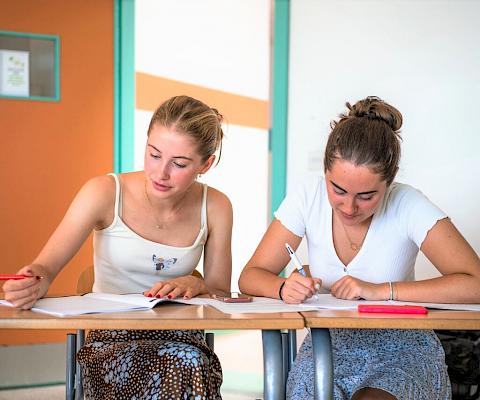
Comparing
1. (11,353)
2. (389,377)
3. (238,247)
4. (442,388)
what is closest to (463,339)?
(442,388)

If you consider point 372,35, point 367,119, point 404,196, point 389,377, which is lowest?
point 389,377

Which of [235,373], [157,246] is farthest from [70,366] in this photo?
[235,373]

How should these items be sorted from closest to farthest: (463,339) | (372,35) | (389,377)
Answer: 1. (389,377)
2. (463,339)
3. (372,35)

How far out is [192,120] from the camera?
2.41 m

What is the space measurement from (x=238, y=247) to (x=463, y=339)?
2.91 metres

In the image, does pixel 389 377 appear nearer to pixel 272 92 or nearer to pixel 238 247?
pixel 272 92

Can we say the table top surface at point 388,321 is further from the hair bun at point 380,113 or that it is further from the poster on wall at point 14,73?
the poster on wall at point 14,73

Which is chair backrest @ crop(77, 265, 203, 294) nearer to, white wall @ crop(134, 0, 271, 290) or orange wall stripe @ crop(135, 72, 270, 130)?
orange wall stripe @ crop(135, 72, 270, 130)

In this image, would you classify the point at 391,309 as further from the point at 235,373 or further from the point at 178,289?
the point at 235,373

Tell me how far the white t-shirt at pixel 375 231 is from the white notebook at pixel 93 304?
20.3 inches

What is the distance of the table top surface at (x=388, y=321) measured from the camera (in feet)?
5.80

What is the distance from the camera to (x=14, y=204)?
14.4ft

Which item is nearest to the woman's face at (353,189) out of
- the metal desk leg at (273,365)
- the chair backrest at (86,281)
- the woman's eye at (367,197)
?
the woman's eye at (367,197)

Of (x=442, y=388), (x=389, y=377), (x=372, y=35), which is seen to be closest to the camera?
(x=389, y=377)
